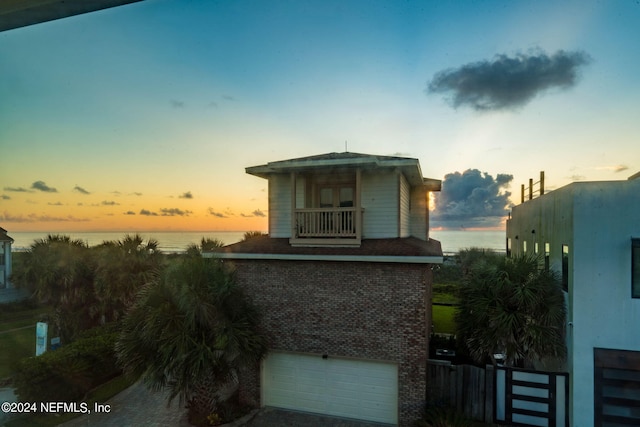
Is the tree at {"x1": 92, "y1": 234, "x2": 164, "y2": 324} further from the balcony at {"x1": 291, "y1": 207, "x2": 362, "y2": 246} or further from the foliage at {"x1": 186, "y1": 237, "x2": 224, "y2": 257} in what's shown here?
the balcony at {"x1": 291, "y1": 207, "x2": 362, "y2": 246}

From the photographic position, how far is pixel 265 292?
7691mm

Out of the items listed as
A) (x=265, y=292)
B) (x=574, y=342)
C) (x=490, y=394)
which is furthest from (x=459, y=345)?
(x=265, y=292)

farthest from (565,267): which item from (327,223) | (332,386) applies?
(332,386)

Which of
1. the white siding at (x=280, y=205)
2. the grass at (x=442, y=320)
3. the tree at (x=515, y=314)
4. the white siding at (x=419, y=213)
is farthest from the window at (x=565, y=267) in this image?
the white siding at (x=280, y=205)

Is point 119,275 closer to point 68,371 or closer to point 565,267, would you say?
point 68,371

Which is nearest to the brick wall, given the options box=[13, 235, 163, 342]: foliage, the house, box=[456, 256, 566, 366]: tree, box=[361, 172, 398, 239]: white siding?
the house

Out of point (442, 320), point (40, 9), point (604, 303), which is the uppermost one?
point (40, 9)

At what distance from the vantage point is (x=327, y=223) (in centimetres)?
824

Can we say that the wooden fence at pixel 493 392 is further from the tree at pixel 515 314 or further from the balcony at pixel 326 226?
the balcony at pixel 326 226

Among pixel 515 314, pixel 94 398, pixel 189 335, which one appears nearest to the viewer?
pixel 189 335

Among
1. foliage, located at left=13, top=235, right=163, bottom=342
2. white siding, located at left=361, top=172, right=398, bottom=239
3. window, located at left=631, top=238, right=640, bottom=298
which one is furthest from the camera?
foliage, located at left=13, top=235, right=163, bottom=342

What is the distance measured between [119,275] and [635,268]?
47.5 feet

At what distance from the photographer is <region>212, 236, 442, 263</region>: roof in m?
6.75

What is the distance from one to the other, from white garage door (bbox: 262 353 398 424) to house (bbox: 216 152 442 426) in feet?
0.07
